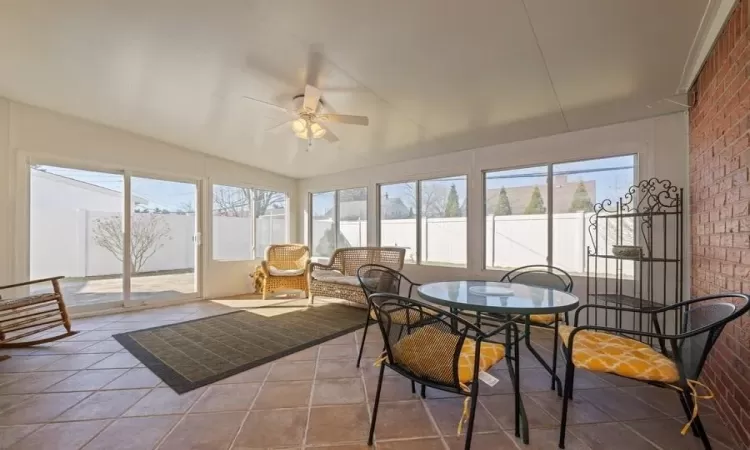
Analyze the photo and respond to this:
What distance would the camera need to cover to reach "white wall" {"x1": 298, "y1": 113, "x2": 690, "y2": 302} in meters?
2.81

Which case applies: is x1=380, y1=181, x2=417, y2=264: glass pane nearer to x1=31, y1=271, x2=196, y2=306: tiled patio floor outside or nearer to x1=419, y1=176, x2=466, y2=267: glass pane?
x1=419, y1=176, x2=466, y2=267: glass pane

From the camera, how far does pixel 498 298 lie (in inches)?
73.7

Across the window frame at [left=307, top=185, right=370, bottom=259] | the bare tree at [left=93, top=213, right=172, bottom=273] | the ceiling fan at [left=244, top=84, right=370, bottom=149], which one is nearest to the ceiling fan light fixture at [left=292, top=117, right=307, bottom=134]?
the ceiling fan at [left=244, top=84, right=370, bottom=149]

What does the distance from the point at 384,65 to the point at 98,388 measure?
9.95ft

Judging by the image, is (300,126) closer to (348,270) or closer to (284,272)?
(348,270)

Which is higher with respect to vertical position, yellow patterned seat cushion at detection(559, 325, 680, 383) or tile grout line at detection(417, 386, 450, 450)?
yellow patterned seat cushion at detection(559, 325, 680, 383)

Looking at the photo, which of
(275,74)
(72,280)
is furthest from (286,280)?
(275,74)

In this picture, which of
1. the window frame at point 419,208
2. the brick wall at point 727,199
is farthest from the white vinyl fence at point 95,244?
the brick wall at point 727,199

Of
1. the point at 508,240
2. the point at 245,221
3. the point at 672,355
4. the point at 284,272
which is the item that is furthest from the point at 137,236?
the point at 672,355

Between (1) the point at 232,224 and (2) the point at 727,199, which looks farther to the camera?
(1) the point at 232,224

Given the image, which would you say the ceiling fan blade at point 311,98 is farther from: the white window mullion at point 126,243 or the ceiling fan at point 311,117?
the white window mullion at point 126,243

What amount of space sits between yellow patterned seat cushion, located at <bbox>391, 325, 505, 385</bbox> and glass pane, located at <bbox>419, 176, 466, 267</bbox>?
103 inches

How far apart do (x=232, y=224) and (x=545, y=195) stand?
4703 millimetres

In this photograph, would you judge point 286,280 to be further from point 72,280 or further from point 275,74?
point 275,74
